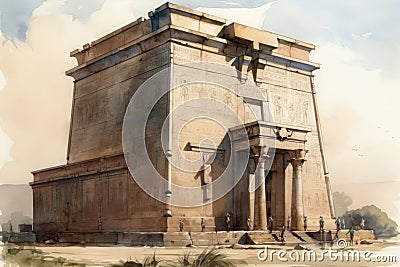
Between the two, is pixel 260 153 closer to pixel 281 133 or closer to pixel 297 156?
pixel 281 133

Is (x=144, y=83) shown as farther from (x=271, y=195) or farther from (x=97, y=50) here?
(x=271, y=195)

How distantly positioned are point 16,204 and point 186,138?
866 cm

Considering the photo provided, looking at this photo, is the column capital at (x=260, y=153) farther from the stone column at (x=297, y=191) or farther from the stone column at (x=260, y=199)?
the stone column at (x=297, y=191)

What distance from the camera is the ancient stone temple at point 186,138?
1977cm

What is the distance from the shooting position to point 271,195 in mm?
21891

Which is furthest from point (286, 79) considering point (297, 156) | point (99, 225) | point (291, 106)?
point (99, 225)

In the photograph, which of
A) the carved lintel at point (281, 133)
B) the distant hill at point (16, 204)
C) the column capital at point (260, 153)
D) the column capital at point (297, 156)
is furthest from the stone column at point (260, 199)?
the distant hill at point (16, 204)

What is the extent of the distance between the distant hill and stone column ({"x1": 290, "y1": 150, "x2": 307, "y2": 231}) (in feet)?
34.3

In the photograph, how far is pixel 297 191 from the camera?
2119cm

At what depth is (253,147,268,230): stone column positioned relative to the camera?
1980 cm

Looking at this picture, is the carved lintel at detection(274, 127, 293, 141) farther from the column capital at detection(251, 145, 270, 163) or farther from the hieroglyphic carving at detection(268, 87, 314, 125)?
the hieroglyphic carving at detection(268, 87, 314, 125)

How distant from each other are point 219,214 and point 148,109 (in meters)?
4.36

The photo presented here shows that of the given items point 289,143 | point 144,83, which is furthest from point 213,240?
point 144,83

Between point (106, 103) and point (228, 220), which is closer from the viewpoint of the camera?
point (228, 220)
